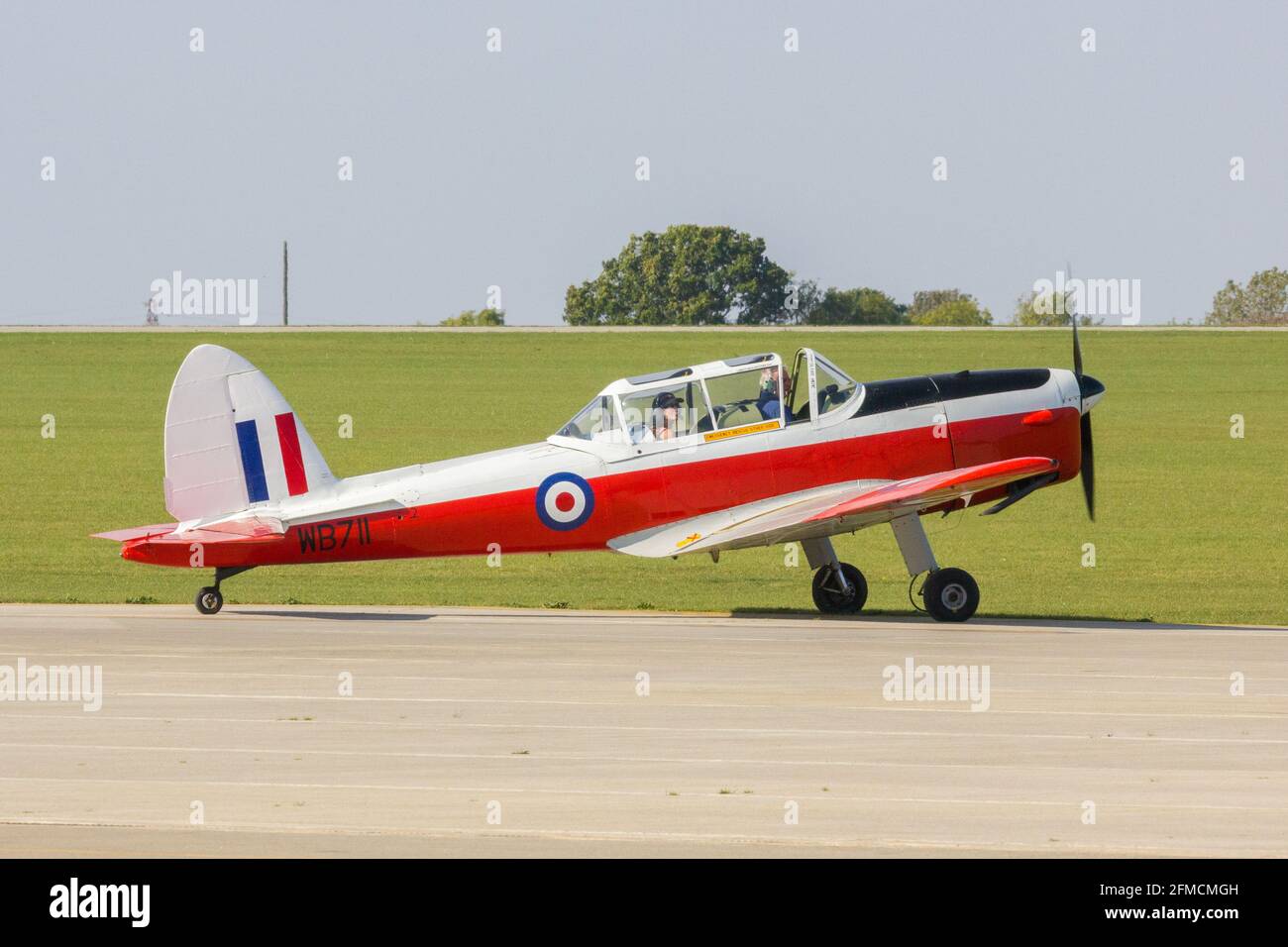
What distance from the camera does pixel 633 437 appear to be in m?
16.5

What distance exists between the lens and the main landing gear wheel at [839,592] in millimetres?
17688

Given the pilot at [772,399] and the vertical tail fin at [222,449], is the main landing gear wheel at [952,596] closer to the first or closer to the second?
the pilot at [772,399]

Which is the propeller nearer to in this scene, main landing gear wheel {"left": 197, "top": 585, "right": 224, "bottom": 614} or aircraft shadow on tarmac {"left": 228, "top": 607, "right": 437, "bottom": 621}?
aircraft shadow on tarmac {"left": 228, "top": 607, "right": 437, "bottom": 621}

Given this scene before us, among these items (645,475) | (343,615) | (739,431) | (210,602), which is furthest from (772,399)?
(210,602)

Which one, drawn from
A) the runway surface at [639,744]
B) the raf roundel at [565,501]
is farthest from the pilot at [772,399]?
the runway surface at [639,744]

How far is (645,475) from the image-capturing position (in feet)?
53.9

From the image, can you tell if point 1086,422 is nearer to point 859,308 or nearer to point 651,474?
point 651,474

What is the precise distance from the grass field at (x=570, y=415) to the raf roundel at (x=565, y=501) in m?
2.99

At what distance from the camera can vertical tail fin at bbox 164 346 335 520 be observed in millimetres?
16203

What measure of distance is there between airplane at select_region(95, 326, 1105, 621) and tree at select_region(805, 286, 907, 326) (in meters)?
74.3

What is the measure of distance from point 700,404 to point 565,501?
1.67 meters

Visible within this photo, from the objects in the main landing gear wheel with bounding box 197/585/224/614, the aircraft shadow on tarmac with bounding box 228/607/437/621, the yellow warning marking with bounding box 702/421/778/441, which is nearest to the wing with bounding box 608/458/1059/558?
the yellow warning marking with bounding box 702/421/778/441
